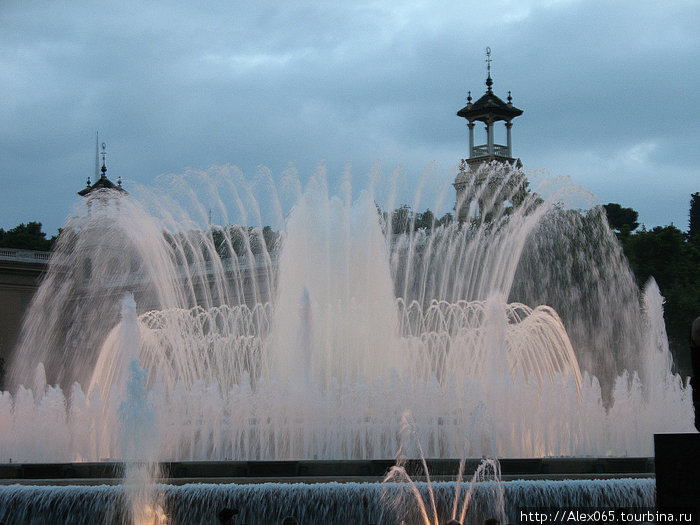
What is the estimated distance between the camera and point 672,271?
111ft

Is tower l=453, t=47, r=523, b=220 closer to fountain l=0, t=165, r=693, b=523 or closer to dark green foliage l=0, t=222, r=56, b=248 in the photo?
fountain l=0, t=165, r=693, b=523

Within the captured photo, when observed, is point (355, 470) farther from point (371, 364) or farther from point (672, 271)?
point (672, 271)

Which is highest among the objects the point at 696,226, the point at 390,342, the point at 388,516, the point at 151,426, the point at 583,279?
the point at 696,226

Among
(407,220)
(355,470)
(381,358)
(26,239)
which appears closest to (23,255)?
(26,239)

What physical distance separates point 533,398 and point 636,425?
79.0 inches

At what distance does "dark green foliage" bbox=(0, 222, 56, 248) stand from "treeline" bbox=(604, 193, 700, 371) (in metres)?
42.3

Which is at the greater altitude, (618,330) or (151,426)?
(618,330)

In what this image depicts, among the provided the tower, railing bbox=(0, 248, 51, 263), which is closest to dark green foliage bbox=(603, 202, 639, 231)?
the tower

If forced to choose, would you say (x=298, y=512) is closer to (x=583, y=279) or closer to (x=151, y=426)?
(x=151, y=426)

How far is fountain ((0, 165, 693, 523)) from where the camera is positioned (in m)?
14.9

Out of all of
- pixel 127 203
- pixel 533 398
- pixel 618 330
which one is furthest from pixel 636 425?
pixel 618 330

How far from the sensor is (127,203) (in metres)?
Answer: 23.4

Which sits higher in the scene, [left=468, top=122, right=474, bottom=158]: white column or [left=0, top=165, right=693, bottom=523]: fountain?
[left=468, top=122, right=474, bottom=158]: white column

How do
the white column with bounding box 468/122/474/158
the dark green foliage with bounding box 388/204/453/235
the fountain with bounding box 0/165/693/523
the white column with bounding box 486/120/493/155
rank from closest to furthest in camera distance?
the fountain with bounding box 0/165/693/523 < the dark green foliage with bounding box 388/204/453/235 < the white column with bounding box 486/120/493/155 < the white column with bounding box 468/122/474/158
